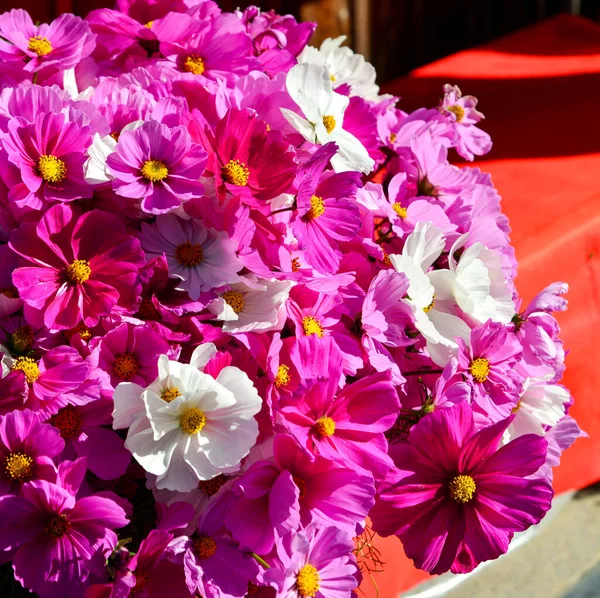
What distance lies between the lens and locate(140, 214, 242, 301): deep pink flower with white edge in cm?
53

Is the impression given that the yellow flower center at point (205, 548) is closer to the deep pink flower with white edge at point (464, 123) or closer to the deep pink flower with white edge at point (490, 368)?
the deep pink flower with white edge at point (490, 368)

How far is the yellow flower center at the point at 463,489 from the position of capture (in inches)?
21.1

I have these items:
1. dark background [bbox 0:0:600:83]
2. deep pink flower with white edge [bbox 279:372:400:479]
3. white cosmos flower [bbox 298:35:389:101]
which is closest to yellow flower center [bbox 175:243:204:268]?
deep pink flower with white edge [bbox 279:372:400:479]

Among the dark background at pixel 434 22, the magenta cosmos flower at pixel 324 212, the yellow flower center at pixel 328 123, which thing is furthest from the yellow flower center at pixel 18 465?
the dark background at pixel 434 22

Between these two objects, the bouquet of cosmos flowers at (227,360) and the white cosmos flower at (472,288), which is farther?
the white cosmos flower at (472,288)

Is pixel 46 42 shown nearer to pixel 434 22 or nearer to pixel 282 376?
pixel 282 376

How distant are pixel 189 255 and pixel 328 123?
0.52ft

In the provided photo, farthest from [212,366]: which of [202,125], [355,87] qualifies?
[355,87]

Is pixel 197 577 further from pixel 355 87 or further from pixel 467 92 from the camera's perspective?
pixel 467 92

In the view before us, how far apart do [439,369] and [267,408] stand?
Answer: 16 centimetres

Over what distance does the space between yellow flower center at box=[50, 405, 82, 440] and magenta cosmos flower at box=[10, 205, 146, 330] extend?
0.05m

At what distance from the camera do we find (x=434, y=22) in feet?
9.87

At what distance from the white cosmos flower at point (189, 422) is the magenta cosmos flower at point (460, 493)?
0.36 feet

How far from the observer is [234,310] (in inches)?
21.3
